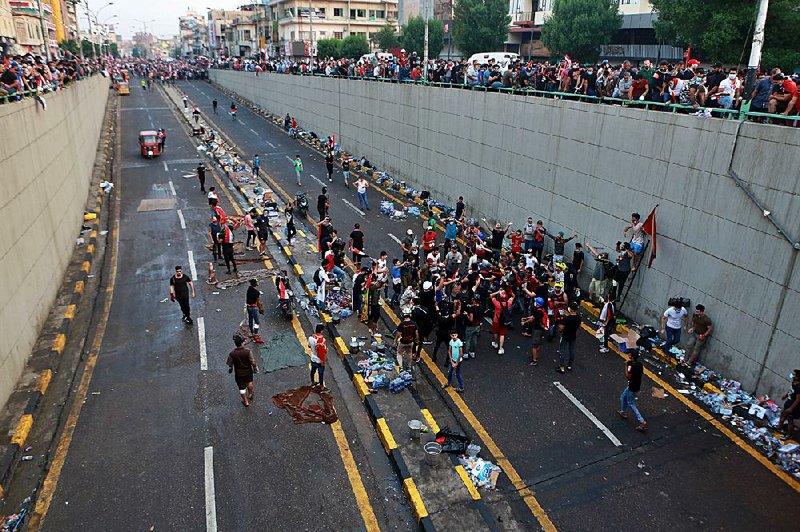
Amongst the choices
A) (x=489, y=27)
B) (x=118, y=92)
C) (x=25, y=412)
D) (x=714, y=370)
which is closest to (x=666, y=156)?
(x=714, y=370)

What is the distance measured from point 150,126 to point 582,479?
4908 centimetres

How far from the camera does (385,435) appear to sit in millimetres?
9430

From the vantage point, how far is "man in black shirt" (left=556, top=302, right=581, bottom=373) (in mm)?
11094

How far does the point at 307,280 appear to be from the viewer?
16.4m

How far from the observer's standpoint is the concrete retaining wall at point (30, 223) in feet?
Answer: 35.6

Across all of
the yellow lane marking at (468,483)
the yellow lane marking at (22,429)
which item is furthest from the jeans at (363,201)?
the yellow lane marking at (468,483)

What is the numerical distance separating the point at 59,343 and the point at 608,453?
11727 millimetres

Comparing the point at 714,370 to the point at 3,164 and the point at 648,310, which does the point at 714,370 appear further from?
the point at 3,164

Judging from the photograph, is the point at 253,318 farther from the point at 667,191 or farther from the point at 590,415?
the point at 667,191

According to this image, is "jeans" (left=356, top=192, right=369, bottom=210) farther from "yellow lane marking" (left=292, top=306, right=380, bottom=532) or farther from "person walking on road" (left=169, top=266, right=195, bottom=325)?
"yellow lane marking" (left=292, top=306, right=380, bottom=532)

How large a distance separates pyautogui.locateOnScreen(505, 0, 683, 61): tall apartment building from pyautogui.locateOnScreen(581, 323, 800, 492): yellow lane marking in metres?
39.9

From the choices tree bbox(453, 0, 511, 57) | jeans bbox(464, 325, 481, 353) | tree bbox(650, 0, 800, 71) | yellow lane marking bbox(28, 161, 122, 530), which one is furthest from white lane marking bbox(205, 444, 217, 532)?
tree bbox(453, 0, 511, 57)

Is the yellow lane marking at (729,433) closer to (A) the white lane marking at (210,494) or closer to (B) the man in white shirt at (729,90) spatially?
(B) the man in white shirt at (729,90)

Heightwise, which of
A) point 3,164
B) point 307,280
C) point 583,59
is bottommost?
point 307,280
